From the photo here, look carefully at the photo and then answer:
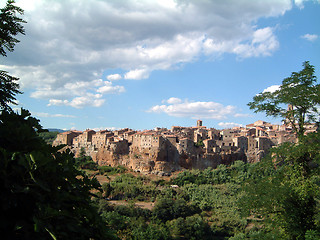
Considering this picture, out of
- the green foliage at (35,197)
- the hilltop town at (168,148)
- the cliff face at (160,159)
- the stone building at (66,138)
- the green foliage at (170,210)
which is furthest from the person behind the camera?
the stone building at (66,138)

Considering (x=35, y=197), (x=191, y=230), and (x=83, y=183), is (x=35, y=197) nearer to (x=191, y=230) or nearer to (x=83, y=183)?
(x=83, y=183)

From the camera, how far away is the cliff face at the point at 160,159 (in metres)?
44.2

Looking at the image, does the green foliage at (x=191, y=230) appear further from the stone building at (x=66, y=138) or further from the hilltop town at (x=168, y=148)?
the stone building at (x=66, y=138)

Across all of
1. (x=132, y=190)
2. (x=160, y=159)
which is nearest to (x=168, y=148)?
(x=160, y=159)

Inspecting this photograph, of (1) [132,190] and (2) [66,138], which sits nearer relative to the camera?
(1) [132,190]

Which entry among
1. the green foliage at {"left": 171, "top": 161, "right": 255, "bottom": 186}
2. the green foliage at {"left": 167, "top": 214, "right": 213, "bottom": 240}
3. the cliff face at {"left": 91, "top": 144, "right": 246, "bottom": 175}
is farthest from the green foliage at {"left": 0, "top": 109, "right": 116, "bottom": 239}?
the cliff face at {"left": 91, "top": 144, "right": 246, "bottom": 175}

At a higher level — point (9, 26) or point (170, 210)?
point (9, 26)

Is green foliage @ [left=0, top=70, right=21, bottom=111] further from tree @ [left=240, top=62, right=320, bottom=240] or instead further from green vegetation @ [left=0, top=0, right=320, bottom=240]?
tree @ [left=240, top=62, right=320, bottom=240]

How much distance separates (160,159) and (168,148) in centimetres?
275

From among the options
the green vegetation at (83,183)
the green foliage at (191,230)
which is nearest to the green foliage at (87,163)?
the green foliage at (191,230)

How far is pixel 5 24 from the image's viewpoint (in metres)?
5.47

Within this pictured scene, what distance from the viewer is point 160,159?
44781 millimetres

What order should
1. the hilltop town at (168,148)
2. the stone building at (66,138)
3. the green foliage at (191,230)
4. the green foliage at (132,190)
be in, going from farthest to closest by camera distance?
the stone building at (66,138) → the hilltop town at (168,148) → the green foliage at (132,190) → the green foliage at (191,230)

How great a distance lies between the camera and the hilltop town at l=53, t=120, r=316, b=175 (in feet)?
147
